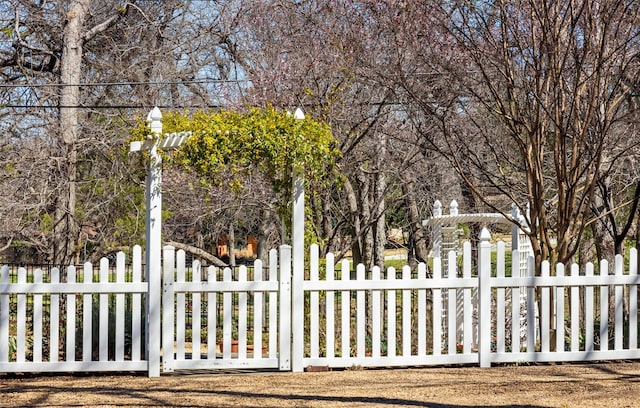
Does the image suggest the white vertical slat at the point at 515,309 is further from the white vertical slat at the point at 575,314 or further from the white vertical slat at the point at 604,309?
the white vertical slat at the point at 604,309

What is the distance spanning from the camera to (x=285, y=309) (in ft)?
22.6

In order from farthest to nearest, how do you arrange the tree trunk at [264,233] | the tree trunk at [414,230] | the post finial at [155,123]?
the tree trunk at [264,233] < the tree trunk at [414,230] < the post finial at [155,123]

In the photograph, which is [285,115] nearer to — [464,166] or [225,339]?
[225,339]

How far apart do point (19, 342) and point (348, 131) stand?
442 cm

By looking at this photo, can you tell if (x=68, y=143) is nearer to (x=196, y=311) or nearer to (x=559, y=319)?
(x=196, y=311)

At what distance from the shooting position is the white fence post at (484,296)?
7.05 meters

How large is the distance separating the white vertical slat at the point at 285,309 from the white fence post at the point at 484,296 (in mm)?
1629

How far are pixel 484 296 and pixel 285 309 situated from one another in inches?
70.2

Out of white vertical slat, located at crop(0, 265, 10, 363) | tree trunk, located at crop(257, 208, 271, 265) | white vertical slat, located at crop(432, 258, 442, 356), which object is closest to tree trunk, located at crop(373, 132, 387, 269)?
tree trunk, located at crop(257, 208, 271, 265)

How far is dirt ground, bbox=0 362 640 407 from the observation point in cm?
548

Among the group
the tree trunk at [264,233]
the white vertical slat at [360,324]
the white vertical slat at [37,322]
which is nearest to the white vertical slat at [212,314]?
the white vertical slat at [360,324]

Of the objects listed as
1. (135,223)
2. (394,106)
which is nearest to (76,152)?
(135,223)

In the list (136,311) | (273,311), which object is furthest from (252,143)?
(136,311)

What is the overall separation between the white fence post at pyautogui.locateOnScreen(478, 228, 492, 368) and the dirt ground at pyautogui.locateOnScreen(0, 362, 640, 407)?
0.54 ft
